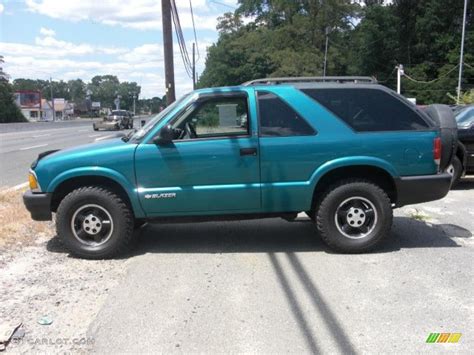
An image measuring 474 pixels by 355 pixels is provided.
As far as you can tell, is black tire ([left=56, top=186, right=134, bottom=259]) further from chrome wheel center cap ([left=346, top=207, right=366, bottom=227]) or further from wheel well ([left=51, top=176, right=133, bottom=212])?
chrome wheel center cap ([left=346, top=207, right=366, bottom=227])

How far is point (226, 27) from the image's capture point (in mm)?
76312

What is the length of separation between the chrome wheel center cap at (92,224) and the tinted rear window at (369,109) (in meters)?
2.74

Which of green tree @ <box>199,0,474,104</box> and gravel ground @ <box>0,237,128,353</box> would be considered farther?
green tree @ <box>199,0,474,104</box>

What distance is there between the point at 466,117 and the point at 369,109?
18.1 feet

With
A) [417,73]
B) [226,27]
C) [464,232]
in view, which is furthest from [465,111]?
[226,27]

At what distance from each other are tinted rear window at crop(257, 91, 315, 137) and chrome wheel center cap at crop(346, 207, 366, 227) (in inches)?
39.1

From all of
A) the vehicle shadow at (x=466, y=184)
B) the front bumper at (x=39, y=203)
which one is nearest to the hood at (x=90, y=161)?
the front bumper at (x=39, y=203)

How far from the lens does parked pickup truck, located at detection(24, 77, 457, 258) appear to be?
577 cm

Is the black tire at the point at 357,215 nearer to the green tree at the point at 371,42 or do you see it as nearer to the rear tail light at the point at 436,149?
the rear tail light at the point at 436,149

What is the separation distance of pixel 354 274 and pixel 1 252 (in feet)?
13.1

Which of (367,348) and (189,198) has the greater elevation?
(189,198)

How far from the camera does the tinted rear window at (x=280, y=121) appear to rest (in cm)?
585

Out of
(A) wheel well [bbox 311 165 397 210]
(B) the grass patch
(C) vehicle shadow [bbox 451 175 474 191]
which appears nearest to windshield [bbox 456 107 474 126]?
(C) vehicle shadow [bbox 451 175 474 191]

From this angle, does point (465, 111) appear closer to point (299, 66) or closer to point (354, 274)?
point (354, 274)
